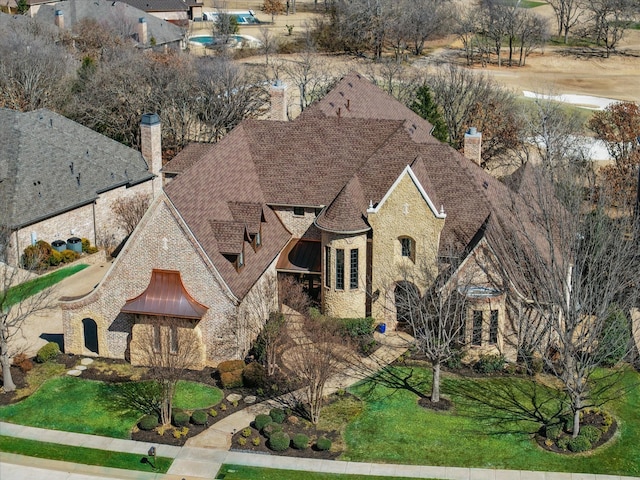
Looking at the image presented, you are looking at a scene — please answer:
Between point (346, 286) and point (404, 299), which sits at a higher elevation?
point (404, 299)

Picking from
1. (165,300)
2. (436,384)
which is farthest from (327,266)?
(436,384)

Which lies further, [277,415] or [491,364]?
[491,364]

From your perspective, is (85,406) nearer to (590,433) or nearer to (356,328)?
(356,328)

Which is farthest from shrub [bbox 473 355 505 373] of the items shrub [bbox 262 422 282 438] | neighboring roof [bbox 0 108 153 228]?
neighboring roof [bbox 0 108 153 228]

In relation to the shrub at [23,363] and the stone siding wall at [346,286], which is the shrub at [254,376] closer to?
the stone siding wall at [346,286]

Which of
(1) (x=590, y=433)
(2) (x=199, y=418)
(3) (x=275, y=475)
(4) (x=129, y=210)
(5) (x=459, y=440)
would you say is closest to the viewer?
(3) (x=275, y=475)

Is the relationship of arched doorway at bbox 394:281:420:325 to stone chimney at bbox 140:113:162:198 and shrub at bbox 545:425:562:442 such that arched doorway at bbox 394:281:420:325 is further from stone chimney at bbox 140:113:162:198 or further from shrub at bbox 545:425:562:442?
stone chimney at bbox 140:113:162:198

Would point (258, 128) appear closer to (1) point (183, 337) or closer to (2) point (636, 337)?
(1) point (183, 337)

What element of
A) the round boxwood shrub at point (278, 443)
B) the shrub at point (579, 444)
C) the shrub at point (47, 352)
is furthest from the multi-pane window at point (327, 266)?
the shrub at point (579, 444)
